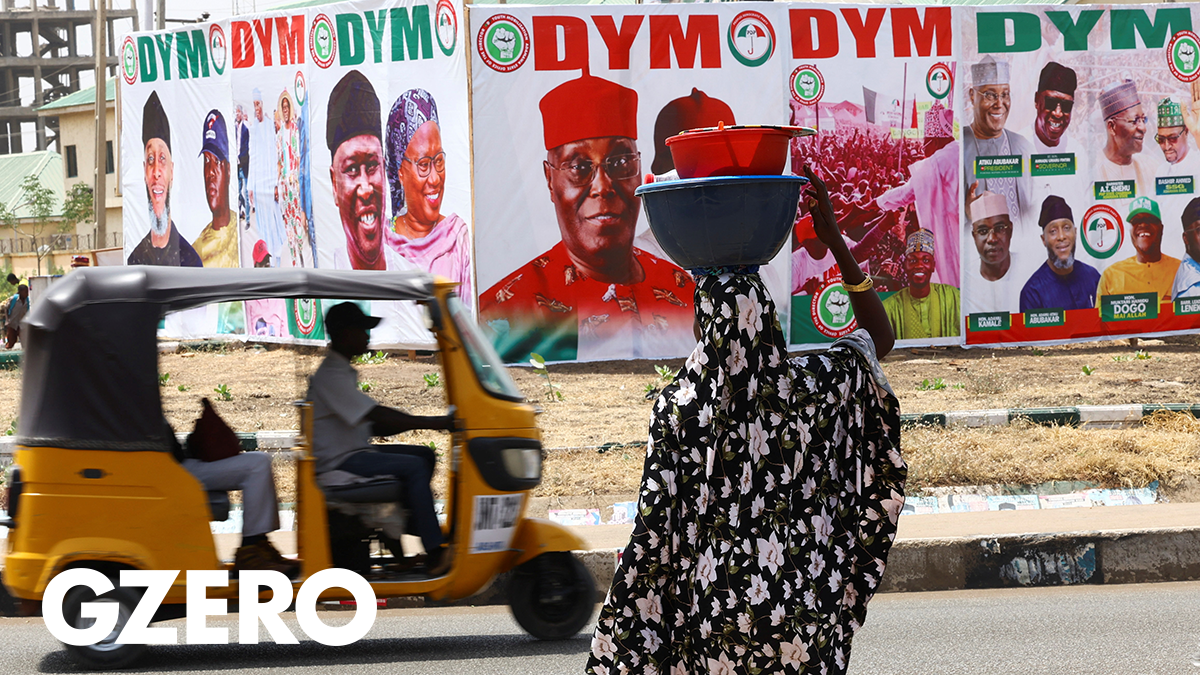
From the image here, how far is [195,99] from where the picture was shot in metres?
16.5

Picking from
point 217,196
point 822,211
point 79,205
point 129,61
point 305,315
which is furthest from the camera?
point 79,205

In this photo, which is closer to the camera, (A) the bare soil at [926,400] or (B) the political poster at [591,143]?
(A) the bare soil at [926,400]

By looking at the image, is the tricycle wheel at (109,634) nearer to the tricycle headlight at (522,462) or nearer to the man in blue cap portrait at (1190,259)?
the tricycle headlight at (522,462)

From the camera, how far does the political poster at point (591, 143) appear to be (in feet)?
43.3

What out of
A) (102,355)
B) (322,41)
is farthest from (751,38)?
(102,355)

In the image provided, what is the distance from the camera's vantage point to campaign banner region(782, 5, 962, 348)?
13859 mm

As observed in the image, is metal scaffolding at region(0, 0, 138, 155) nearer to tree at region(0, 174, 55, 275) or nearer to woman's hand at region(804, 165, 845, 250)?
tree at region(0, 174, 55, 275)

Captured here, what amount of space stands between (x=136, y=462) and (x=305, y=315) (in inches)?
406

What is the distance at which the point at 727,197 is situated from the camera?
2.74m

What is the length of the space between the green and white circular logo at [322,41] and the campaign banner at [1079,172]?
7.34 metres

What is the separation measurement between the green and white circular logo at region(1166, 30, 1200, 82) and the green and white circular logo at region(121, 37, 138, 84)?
1359 cm

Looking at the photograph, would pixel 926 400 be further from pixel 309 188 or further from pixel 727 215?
pixel 727 215

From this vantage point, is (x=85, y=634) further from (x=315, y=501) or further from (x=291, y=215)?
(x=291, y=215)

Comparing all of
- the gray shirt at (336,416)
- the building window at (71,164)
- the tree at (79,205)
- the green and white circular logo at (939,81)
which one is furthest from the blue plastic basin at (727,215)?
the building window at (71,164)
